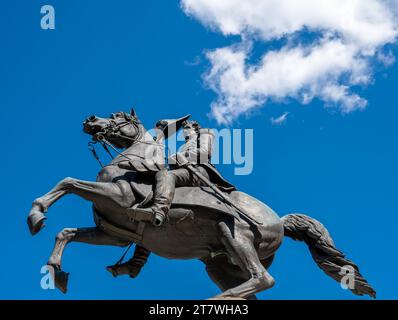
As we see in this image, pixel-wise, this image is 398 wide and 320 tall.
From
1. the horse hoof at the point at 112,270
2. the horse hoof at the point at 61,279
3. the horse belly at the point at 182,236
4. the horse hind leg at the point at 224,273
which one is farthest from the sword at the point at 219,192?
the horse hoof at the point at 61,279

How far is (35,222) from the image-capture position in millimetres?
9930

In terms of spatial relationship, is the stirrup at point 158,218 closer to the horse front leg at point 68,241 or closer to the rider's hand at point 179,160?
the horse front leg at point 68,241

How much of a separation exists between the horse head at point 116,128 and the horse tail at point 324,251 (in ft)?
9.06

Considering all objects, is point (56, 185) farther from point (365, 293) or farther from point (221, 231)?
point (365, 293)

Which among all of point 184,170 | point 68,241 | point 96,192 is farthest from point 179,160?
point 68,241

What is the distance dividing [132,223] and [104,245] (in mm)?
624

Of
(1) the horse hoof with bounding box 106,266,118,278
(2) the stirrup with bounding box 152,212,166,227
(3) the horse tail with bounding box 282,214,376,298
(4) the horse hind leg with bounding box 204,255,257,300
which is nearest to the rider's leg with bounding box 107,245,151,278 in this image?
(1) the horse hoof with bounding box 106,266,118,278

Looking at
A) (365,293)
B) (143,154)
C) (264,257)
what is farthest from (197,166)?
(365,293)

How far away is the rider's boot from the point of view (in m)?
10.4

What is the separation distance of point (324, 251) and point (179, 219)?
8.51 ft

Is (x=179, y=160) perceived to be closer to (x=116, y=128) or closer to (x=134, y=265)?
(x=116, y=128)

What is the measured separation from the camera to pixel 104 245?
11047 millimetres

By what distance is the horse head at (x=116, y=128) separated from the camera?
1174 cm

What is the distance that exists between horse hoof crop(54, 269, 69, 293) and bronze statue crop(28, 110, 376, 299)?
1 cm
